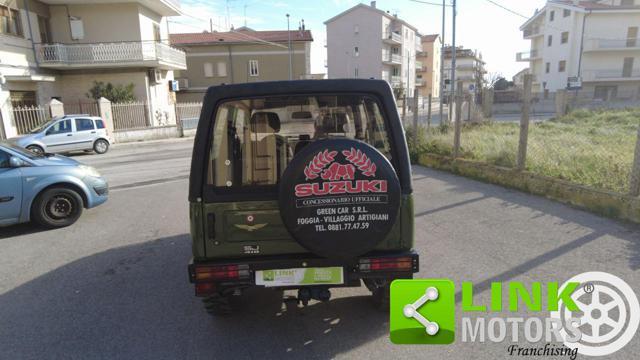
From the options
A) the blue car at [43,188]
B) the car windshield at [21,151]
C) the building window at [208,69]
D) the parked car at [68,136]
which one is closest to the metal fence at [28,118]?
the parked car at [68,136]

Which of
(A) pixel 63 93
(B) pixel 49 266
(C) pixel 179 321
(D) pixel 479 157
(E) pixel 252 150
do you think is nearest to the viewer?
(E) pixel 252 150

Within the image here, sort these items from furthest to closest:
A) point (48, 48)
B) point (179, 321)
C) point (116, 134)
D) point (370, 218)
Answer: point (48, 48)
point (116, 134)
point (179, 321)
point (370, 218)

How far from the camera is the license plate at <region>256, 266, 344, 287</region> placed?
294 centimetres

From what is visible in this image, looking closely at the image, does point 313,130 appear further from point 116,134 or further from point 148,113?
point 148,113

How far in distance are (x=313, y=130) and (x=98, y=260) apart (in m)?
3.51

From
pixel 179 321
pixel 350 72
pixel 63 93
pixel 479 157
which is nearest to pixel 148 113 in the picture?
pixel 63 93

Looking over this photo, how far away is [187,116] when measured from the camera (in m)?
26.4

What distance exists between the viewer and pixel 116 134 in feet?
71.8

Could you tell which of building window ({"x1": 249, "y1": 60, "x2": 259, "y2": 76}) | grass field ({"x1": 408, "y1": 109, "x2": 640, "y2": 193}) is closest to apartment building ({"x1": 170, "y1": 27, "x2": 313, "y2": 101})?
building window ({"x1": 249, "y1": 60, "x2": 259, "y2": 76})

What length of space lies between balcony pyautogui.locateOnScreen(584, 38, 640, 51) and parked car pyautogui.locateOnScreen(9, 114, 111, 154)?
51.9 m

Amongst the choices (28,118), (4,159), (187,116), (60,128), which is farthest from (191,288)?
(187,116)

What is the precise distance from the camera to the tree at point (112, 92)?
79.9 ft

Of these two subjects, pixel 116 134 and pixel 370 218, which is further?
pixel 116 134

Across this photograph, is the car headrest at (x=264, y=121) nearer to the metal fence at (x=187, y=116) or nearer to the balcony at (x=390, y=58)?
the metal fence at (x=187, y=116)
